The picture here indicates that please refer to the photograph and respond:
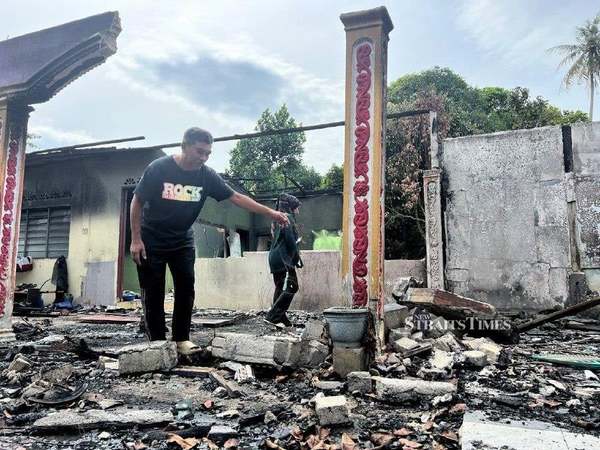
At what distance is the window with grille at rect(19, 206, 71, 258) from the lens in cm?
1308

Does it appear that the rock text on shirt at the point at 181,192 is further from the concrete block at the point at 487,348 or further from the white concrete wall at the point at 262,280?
the white concrete wall at the point at 262,280

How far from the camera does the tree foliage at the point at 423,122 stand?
17.2 m

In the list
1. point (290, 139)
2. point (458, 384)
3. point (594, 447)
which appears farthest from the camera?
point (290, 139)

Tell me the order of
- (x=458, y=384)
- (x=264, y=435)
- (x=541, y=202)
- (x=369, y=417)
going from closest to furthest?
(x=264, y=435) → (x=369, y=417) → (x=458, y=384) → (x=541, y=202)

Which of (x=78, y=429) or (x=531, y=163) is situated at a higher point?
(x=531, y=163)

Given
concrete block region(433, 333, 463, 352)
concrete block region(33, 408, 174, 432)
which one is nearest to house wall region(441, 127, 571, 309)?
concrete block region(433, 333, 463, 352)

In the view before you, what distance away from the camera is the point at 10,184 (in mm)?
6535

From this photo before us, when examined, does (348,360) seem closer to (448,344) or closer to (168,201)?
(448,344)

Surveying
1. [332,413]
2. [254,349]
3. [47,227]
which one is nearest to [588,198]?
[254,349]

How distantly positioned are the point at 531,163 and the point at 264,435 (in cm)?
860

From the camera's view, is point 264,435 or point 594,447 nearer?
point 594,447

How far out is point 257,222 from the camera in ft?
69.3

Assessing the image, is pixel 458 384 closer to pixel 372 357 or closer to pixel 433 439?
pixel 372 357

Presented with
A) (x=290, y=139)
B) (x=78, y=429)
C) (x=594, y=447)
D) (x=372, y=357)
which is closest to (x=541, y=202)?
(x=372, y=357)
